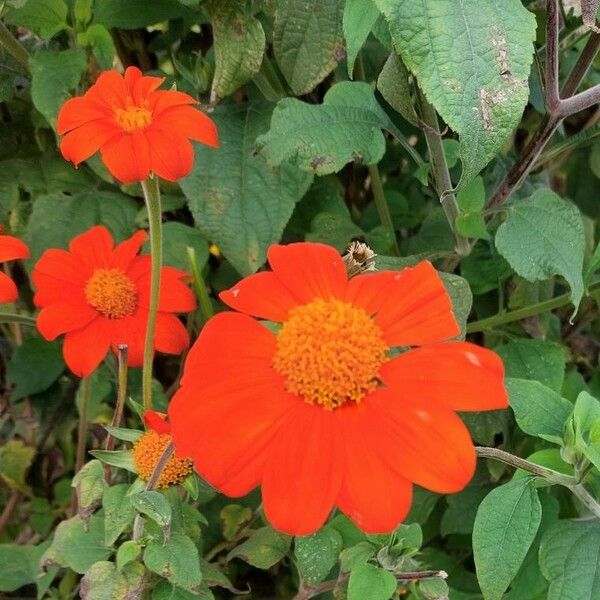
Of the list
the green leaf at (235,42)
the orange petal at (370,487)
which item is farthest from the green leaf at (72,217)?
the orange petal at (370,487)

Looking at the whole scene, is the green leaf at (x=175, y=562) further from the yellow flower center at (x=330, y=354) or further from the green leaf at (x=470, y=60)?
the green leaf at (x=470, y=60)

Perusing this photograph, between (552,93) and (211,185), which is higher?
(552,93)

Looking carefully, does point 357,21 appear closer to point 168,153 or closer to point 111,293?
point 168,153

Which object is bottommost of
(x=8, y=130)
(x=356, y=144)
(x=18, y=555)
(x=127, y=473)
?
(x=18, y=555)

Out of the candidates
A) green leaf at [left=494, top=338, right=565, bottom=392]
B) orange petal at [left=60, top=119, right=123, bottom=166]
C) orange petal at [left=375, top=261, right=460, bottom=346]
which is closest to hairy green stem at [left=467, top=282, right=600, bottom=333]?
green leaf at [left=494, top=338, right=565, bottom=392]

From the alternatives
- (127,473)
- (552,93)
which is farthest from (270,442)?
(552,93)

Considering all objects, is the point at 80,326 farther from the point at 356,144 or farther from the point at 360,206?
the point at 360,206

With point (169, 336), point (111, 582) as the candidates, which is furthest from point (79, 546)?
point (169, 336)
